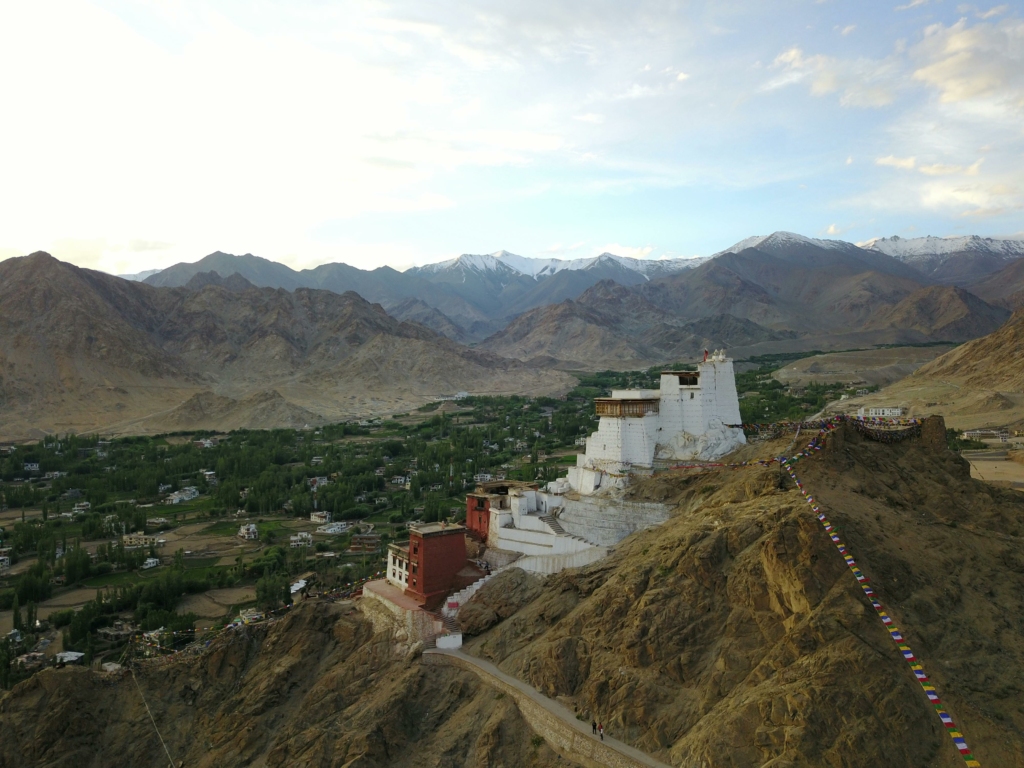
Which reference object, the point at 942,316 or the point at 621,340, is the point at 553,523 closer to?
the point at 621,340

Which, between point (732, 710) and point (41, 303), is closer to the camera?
point (732, 710)

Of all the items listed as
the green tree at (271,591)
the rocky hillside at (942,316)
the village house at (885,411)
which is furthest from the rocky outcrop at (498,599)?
the rocky hillside at (942,316)

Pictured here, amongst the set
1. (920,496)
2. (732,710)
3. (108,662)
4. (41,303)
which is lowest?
(108,662)

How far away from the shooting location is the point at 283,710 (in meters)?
27.5

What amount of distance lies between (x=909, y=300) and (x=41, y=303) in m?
181

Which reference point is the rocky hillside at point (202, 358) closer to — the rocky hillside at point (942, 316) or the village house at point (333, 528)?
the village house at point (333, 528)

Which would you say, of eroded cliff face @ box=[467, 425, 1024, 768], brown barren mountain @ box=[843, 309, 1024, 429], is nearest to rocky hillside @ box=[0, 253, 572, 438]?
brown barren mountain @ box=[843, 309, 1024, 429]

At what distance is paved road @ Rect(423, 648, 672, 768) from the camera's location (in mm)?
18656

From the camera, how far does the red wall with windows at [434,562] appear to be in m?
29.3

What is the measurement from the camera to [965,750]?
14891mm

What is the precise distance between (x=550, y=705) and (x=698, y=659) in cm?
476

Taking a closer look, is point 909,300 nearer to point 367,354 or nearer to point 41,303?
point 367,354

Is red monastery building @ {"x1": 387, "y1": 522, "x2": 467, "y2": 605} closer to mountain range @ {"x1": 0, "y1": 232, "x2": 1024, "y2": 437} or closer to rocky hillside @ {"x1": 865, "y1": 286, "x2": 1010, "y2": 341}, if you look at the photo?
mountain range @ {"x1": 0, "y1": 232, "x2": 1024, "y2": 437}

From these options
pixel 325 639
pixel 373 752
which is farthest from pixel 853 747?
pixel 325 639
